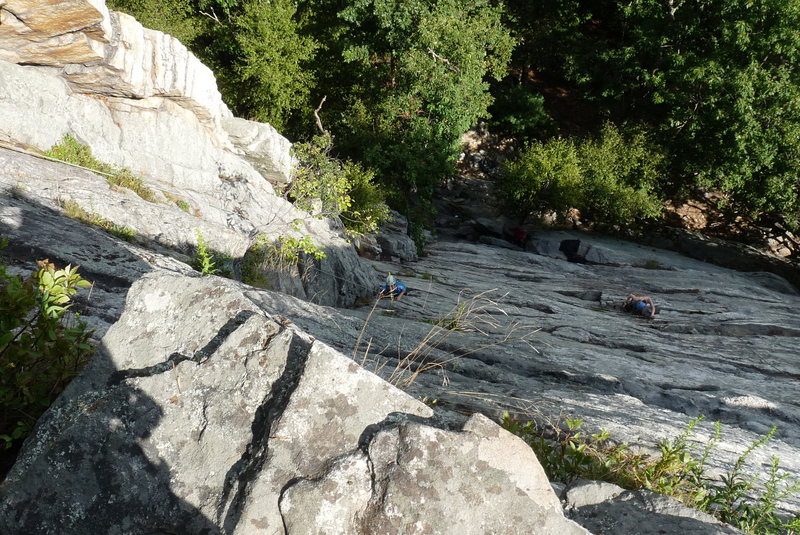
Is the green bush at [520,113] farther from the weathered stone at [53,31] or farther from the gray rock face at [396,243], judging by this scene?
the weathered stone at [53,31]

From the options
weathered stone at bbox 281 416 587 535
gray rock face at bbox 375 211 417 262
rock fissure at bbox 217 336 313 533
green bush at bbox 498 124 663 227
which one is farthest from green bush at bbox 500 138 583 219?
weathered stone at bbox 281 416 587 535

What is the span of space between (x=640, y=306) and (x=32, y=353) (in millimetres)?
16167

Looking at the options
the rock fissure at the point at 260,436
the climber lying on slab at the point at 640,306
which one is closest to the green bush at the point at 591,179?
the climber lying on slab at the point at 640,306

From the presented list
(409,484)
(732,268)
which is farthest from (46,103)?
(732,268)

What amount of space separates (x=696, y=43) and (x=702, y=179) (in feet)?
26.1

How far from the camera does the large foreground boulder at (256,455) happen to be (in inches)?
93.9

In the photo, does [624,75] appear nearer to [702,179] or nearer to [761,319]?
[702,179]

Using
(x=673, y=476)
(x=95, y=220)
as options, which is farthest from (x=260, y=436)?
(x=95, y=220)

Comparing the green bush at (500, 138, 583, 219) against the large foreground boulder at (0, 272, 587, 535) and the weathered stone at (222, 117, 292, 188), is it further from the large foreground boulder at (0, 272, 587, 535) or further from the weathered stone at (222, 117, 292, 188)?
the large foreground boulder at (0, 272, 587, 535)

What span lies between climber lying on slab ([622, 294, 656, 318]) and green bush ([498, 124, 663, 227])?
12.0 metres

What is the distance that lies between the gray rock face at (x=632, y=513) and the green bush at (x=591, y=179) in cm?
2555

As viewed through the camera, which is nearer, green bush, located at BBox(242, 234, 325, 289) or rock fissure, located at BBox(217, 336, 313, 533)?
rock fissure, located at BBox(217, 336, 313, 533)

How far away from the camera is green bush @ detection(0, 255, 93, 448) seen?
2785 mm

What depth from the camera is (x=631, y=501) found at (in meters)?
3.25
